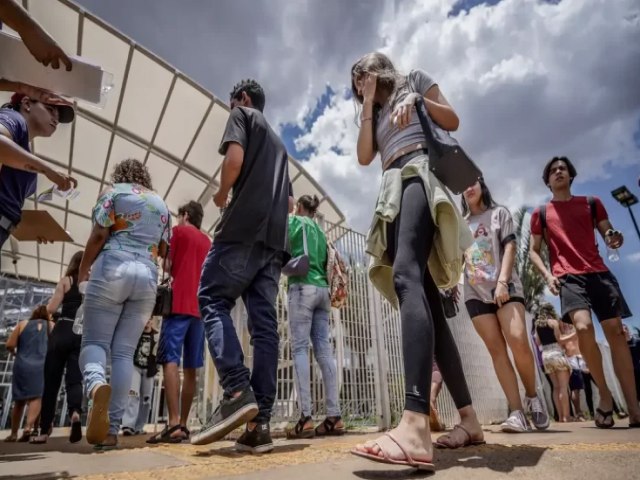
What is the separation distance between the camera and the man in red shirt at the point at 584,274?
2.90 metres

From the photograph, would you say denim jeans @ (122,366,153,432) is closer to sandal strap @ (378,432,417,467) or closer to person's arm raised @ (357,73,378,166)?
person's arm raised @ (357,73,378,166)

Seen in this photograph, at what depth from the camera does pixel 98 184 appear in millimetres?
8391

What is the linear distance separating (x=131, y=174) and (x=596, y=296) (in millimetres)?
3638

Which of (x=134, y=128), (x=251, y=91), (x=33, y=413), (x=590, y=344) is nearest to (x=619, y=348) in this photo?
(x=590, y=344)

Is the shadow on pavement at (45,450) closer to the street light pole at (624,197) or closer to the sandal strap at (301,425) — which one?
the sandal strap at (301,425)

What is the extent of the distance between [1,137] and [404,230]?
1750 millimetres

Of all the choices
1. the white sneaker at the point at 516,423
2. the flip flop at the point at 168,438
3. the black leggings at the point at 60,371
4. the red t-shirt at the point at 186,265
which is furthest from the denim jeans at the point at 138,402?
the white sneaker at the point at 516,423

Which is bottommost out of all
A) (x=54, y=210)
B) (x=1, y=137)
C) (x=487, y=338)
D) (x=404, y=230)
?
(x=487, y=338)

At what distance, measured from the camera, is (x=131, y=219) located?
108 inches

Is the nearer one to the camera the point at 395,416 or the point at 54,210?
the point at 395,416

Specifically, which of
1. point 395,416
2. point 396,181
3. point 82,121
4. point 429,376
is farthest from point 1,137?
point 82,121

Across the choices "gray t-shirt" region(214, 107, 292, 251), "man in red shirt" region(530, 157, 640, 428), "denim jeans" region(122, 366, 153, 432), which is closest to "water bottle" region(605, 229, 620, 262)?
"man in red shirt" region(530, 157, 640, 428)

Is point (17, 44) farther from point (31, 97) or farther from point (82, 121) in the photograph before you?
point (82, 121)

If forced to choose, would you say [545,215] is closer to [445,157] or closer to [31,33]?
[445,157]
